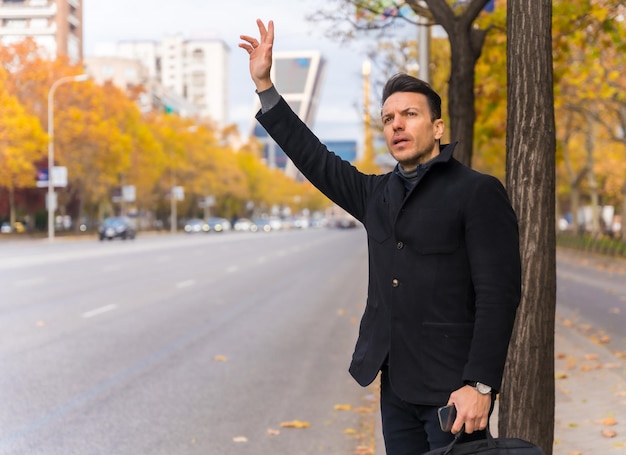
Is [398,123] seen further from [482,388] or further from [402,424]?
[402,424]

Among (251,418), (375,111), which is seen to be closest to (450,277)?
(251,418)

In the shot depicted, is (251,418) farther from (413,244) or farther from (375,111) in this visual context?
(375,111)

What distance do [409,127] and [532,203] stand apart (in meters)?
1.86

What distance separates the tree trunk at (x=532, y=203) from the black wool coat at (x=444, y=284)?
1773 millimetres

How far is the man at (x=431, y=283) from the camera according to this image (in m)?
3.05

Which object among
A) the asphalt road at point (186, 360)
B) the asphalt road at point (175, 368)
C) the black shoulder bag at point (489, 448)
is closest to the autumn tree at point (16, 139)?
the asphalt road at point (186, 360)

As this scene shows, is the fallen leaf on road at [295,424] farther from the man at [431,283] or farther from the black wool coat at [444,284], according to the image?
the black wool coat at [444,284]

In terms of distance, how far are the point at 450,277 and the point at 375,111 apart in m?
38.2

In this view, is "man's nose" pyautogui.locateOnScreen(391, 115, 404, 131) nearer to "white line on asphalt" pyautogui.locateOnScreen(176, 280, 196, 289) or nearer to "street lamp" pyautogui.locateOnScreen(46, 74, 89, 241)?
"white line on asphalt" pyautogui.locateOnScreen(176, 280, 196, 289)

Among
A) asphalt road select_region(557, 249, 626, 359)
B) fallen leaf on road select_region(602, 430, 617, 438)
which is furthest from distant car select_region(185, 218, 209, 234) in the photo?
fallen leaf on road select_region(602, 430, 617, 438)

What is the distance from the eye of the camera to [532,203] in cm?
493

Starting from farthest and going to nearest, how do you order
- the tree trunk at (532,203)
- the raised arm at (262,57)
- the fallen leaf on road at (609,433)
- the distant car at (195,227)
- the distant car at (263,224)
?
the distant car at (263,224) < the distant car at (195,227) < the fallen leaf on road at (609,433) < the tree trunk at (532,203) < the raised arm at (262,57)

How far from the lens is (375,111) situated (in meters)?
40.9

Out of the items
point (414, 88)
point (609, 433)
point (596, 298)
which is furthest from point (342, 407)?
point (596, 298)
